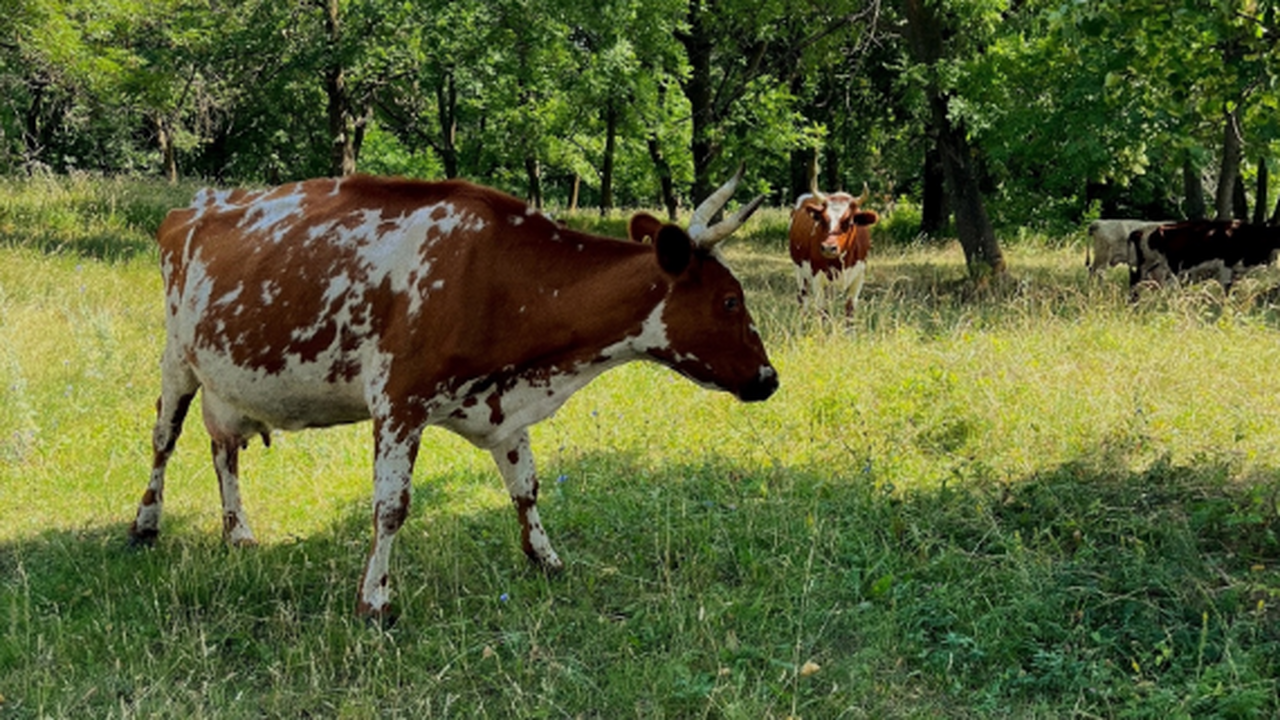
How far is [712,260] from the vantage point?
4586mm

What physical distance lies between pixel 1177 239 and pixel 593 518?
35.3 feet

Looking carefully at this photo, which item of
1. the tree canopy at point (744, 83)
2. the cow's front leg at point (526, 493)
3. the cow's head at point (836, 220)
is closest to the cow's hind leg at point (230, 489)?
the cow's front leg at point (526, 493)

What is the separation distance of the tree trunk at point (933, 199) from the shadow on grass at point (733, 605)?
749 inches

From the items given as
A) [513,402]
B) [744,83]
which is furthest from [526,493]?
[744,83]

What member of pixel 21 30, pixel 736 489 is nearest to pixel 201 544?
pixel 736 489

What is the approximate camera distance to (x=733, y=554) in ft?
17.2

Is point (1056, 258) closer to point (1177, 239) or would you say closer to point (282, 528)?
point (1177, 239)

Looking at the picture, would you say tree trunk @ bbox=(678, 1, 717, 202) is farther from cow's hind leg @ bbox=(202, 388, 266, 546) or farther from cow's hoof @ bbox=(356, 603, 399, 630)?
cow's hoof @ bbox=(356, 603, 399, 630)

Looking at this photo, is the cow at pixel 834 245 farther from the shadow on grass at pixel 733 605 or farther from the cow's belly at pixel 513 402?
the cow's belly at pixel 513 402

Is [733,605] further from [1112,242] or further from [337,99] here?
[337,99]

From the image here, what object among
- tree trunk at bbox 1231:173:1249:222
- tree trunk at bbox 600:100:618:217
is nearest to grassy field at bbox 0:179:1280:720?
tree trunk at bbox 1231:173:1249:222

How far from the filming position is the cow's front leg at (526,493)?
5.15 m

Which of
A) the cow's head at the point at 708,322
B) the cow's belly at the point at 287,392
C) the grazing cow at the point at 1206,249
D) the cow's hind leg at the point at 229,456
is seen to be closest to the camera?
the cow's head at the point at 708,322

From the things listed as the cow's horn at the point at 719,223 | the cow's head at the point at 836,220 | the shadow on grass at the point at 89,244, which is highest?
the cow's horn at the point at 719,223
